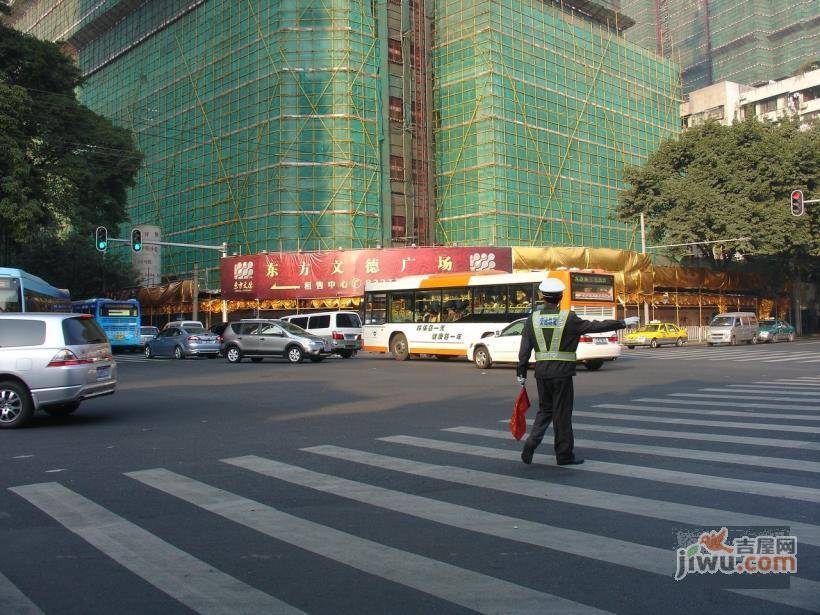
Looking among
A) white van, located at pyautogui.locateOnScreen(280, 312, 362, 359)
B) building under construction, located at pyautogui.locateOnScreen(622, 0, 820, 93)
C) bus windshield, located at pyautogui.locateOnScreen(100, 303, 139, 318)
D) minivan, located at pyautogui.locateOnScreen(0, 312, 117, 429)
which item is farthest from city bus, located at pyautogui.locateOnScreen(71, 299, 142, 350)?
building under construction, located at pyautogui.locateOnScreen(622, 0, 820, 93)

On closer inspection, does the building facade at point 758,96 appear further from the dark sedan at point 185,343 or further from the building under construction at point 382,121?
the dark sedan at point 185,343

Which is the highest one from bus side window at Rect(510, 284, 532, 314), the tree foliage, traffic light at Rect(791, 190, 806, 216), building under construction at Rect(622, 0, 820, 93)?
building under construction at Rect(622, 0, 820, 93)

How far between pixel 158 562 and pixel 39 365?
739cm

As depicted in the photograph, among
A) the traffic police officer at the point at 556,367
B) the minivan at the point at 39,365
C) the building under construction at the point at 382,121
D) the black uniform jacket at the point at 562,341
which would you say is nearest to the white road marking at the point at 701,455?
the traffic police officer at the point at 556,367

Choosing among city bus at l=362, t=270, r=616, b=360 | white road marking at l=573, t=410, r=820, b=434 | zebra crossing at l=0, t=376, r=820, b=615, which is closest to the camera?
zebra crossing at l=0, t=376, r=820, b=615

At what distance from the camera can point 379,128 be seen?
5194 centimetres

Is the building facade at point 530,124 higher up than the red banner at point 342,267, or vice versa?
the building facade at point 530,124

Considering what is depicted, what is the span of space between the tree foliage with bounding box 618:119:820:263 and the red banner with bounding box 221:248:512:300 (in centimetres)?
1217

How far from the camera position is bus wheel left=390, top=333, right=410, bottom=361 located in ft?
90.1

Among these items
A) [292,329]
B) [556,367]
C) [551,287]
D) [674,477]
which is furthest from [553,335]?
[292,329]

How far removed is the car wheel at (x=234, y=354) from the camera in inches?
1096

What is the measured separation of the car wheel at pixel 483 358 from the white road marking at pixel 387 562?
16897mm

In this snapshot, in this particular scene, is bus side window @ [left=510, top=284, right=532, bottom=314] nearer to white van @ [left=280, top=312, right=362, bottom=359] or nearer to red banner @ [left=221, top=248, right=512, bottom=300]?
white van @ [left=280, top=312, right=362, bottom=359]

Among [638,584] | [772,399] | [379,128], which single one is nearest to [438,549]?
[638,584]
